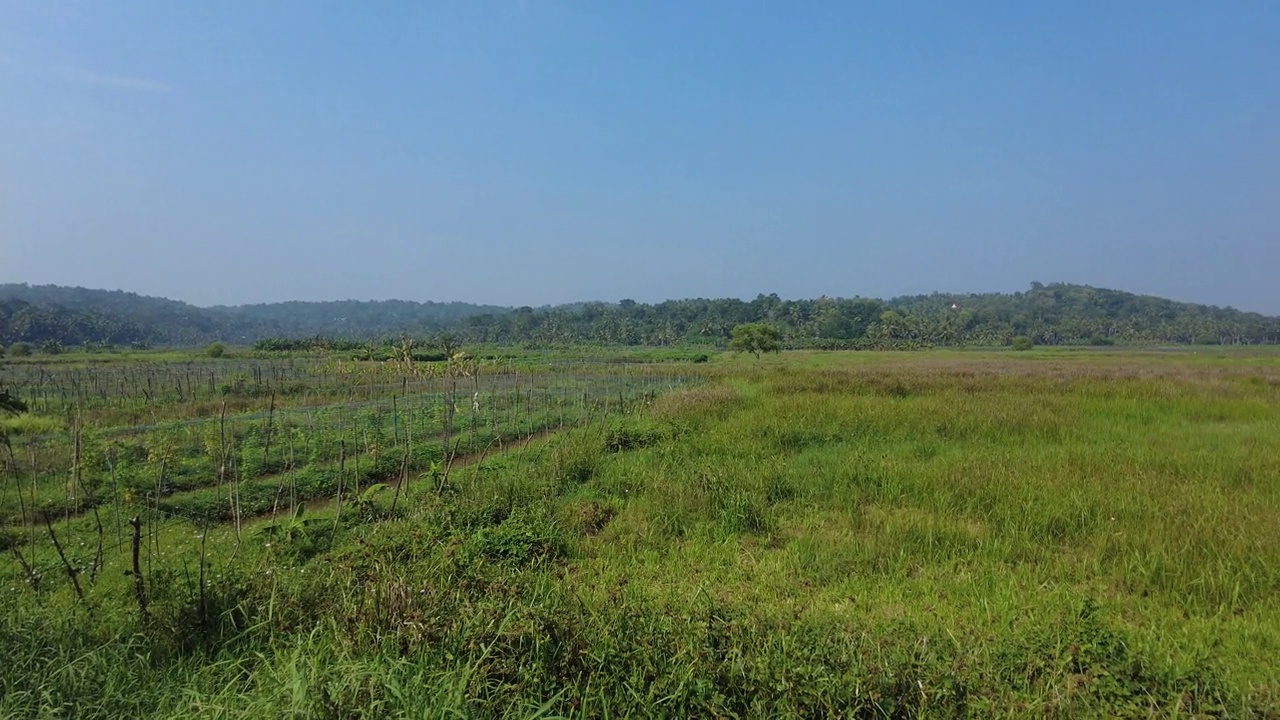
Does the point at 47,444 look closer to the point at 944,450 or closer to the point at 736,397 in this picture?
the point at 736,397

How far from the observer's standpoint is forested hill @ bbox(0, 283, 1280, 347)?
7231 cm

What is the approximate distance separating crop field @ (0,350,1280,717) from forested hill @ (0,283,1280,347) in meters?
59.6

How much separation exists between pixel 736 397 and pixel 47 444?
522 inches

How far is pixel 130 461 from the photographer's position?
9508 mm

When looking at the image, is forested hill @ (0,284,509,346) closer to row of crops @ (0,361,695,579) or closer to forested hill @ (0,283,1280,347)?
forested hill @ (0,283,1280,347)

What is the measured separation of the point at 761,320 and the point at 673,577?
9045cm

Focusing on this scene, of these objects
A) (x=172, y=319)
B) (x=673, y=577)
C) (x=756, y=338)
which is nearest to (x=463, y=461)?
(x=673, y=577)

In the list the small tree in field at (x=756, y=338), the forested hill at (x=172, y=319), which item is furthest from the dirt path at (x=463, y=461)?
the forested hill at (x=172, y=319)

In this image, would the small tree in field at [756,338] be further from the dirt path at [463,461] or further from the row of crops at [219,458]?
the dirt path at [463,461]

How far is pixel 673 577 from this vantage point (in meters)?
4.93

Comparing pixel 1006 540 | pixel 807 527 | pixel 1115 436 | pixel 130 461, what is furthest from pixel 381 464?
pixel 1115 436

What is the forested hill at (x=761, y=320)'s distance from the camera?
7231 centimetres

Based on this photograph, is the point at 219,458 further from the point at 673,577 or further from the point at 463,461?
the point at 673,577

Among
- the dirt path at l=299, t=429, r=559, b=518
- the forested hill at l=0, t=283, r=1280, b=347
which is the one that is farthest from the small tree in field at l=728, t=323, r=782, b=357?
the dirt path at l=299, t=429, r=559, b=518
